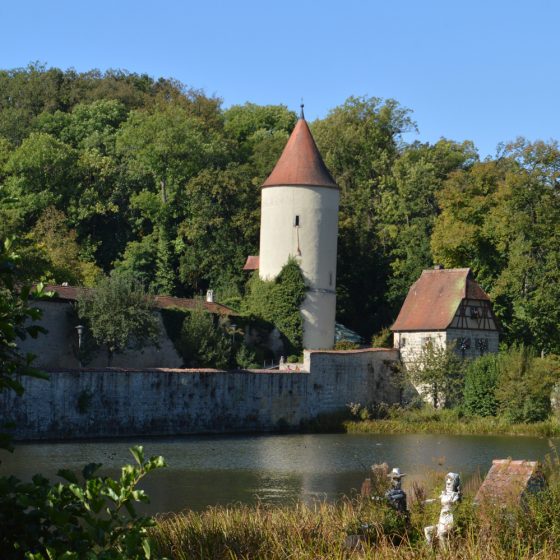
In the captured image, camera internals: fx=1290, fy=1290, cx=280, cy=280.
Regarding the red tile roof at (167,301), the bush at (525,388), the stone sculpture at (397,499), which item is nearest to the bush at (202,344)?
the red tile roof at (167,301)

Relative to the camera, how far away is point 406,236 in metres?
55.9

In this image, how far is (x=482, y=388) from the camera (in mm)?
42844

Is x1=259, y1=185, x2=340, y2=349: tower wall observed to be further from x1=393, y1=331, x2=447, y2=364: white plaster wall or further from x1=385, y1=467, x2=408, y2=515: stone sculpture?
x1=385, y1=467, x2=408, y2=515: stone sculpture

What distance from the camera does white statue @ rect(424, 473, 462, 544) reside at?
12.9 metres

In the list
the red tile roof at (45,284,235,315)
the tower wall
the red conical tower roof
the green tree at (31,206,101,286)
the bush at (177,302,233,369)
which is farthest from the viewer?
the green tree at (31,206,101,286)

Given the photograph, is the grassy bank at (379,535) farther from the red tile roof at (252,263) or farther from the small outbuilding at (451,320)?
the red tile roof at (252,263)

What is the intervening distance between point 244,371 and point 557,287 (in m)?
14.2

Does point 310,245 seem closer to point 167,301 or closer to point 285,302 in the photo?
point 285,302

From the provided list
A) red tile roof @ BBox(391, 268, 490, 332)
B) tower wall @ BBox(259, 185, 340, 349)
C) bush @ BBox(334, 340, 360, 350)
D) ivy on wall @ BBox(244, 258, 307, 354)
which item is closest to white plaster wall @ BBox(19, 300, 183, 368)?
ivy on wall @ BBox(244, 258, 307, 354)

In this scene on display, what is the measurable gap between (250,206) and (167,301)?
434 inches

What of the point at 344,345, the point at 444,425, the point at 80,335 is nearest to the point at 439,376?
the point at 444,425

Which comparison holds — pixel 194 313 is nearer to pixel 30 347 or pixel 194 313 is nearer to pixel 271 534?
pixel 30 347

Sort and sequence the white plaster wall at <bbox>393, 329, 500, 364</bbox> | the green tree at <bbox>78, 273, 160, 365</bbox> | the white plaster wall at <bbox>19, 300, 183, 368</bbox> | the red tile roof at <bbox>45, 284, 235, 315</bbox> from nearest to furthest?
the green tree at <bbox>78, 273, 160, 365</bbox> → the white plaster wall at <bbox>19, 300, 183, 368</bbox> → the red tile roof at <bbox>45, 284, 235, 315</bbox> → the white plaster wall at <bbox>393, 329, 500, 364</bbox>

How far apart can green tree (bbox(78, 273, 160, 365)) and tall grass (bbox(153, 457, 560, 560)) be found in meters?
26.6
